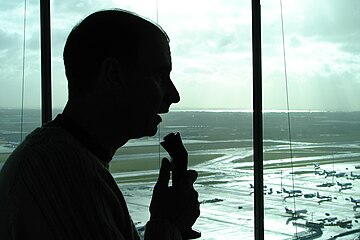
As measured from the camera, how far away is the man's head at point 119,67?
0.75 m

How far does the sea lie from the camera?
319 cm

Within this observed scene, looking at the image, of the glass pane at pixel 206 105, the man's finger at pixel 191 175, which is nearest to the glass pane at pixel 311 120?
the glass pane at pixel 206 105

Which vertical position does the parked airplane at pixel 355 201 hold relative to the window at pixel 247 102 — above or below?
below

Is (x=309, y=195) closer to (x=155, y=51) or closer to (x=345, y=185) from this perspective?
(x=345, y=185)

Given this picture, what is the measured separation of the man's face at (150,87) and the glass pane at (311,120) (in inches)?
96.8

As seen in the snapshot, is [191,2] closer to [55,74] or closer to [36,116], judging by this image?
[55,74]

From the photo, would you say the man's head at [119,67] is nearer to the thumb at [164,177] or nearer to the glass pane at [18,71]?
the thumb at [164,177]

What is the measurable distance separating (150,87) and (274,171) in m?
2.63

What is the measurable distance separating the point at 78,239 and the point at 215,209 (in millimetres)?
2810

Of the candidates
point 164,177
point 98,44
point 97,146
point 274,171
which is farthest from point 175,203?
point 274,171

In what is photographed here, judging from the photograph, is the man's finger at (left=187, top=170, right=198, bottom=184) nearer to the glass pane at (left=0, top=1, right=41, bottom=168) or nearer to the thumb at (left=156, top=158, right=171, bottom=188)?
the thumb at (left=156, top=158, right=171, bottom=188)

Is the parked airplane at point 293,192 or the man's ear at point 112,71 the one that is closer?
the man's ear at point 112,71

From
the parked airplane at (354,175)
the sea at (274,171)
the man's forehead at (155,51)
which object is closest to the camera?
the man's forehead at (155,51)

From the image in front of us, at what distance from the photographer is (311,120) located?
10.8 feet
